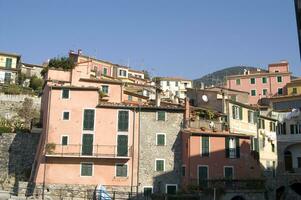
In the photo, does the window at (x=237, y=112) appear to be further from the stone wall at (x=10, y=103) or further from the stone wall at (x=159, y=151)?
the stone wall at (x=10, y=103)

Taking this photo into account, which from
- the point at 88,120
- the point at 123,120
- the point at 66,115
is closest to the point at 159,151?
the point at 123,120

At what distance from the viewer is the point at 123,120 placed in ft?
146

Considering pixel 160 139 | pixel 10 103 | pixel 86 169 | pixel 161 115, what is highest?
pixel 10 103

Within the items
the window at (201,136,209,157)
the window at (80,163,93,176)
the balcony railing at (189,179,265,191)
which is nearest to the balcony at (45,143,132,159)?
the window at (80,163,93,176)

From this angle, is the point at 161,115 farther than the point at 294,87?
No

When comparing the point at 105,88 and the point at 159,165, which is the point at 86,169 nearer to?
the point at 159,165

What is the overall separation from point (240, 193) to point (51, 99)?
19822mm

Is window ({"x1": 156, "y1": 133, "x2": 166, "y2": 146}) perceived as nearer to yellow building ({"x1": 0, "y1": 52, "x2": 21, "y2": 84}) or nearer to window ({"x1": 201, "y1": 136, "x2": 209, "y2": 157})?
window ({"x1": 201, "y1": 136, "x2": 209, "y2": 157})

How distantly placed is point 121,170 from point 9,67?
36.8m

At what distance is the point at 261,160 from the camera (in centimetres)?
5200

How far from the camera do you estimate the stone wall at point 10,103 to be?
55.8 meters

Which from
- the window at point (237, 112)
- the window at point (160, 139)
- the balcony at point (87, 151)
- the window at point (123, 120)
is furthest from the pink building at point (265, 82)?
the balcony at point (87, 151)

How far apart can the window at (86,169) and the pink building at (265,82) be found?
1653 inches

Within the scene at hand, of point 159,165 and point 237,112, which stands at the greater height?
point 237,112
